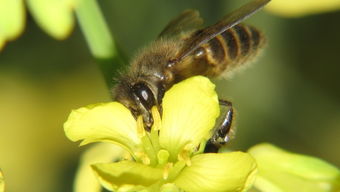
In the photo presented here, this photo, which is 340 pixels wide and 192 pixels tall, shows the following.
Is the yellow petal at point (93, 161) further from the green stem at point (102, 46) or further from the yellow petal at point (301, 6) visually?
the yellow petal at point (301, 6)

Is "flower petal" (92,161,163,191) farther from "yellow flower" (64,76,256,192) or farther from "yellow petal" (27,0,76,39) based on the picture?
"yellow petal" (27,0,76,39)

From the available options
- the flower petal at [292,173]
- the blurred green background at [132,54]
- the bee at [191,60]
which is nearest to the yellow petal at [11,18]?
the bee at [191,60]

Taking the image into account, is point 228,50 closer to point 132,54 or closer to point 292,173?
point 292,173

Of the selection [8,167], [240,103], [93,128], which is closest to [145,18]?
[240,103]

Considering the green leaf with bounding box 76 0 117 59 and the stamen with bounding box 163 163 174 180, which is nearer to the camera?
the stamen with bounding box 163 163 174 180

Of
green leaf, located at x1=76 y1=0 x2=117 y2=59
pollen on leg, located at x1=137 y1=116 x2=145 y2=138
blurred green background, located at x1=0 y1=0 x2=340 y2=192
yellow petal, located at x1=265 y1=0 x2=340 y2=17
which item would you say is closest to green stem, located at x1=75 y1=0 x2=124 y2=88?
green leaf, located at x1=76 y1=0 x2=117 y2=59

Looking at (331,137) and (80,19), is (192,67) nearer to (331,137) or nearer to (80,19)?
(80,19)
